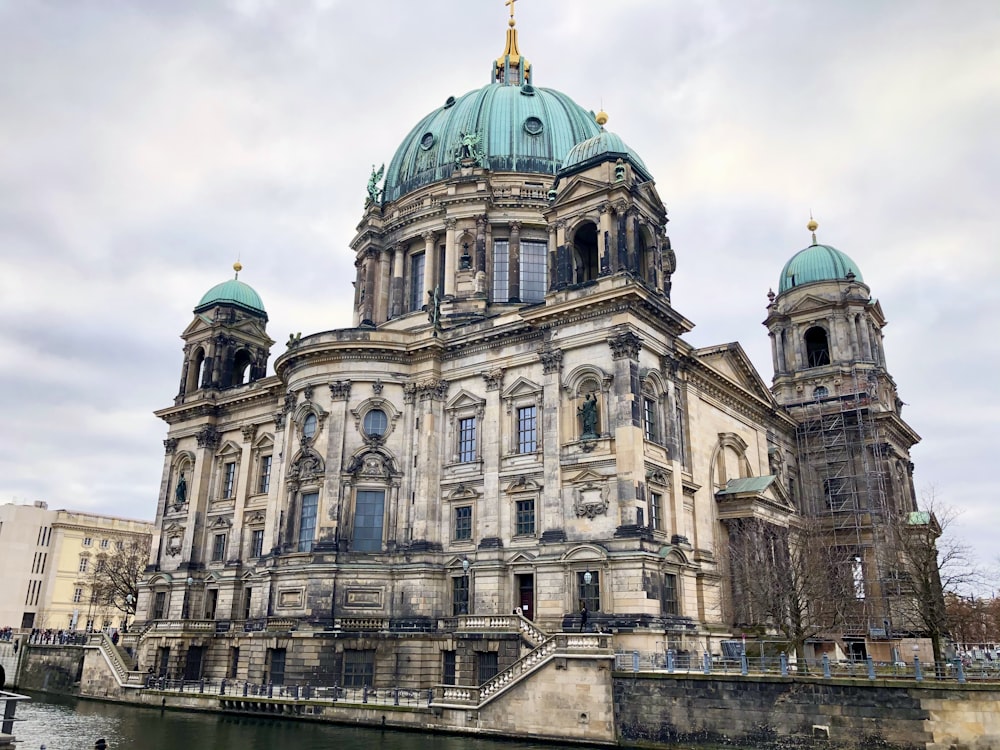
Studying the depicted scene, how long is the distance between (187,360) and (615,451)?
121 feet

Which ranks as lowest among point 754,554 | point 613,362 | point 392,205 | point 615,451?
point 754,554

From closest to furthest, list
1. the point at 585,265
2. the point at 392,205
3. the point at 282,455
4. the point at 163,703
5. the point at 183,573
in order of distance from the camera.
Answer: the point at 163,703
the point at 585,265
the point at 282,455
the point at 183,573
the point at 392,205

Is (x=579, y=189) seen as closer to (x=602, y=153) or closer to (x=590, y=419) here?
(x=602, y=153)

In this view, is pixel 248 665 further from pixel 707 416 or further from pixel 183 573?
pixel 707 416

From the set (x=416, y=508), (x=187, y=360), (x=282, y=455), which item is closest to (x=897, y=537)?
(x=416, y=508)

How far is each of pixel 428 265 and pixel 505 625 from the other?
83.9 ft

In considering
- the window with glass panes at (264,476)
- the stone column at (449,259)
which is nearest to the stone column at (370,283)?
the stone column at (449,259)

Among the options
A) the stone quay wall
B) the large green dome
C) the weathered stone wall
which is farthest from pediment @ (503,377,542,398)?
the weathered stone wall

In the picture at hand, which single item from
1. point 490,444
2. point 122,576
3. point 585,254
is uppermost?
point 585,254

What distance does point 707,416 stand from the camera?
47.2 meters

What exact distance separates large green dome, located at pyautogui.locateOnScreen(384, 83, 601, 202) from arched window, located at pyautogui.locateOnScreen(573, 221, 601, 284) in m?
11.4

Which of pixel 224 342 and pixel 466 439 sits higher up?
pixel 224 342

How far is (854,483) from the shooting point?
55.9m

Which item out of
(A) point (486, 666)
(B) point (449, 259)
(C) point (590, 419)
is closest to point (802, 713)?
(A) point (486, 666)
